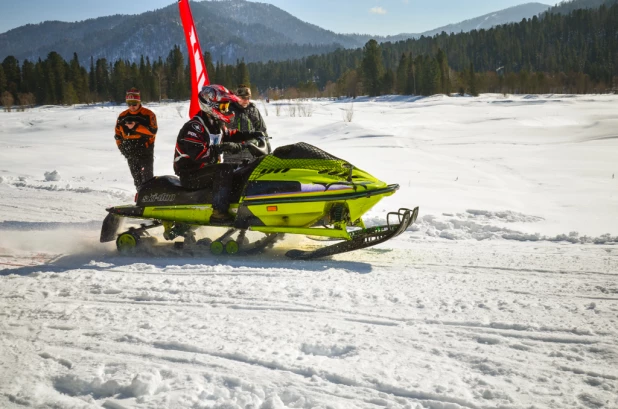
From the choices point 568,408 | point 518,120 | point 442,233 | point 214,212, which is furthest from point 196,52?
point 518,120

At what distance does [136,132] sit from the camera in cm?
640

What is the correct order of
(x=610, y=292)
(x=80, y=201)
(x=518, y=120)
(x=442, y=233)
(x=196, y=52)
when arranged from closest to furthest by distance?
(x=610, y=292) → (x=442, y=233) → (x=80, y=201) → (x=196, y=52) → (x=518, y=120)

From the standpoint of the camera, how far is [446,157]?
36.9 ft

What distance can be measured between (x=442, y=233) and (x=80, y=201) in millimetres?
5518

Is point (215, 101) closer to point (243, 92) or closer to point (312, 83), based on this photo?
point (243, 92)

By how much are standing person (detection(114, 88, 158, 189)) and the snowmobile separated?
119 cm

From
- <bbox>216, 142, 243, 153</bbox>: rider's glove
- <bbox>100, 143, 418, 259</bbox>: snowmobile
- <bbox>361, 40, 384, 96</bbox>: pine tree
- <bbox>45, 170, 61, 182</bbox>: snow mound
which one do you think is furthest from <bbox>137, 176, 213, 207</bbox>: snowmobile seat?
<bbox>361, 40, 384, 96</bbox>: pine tree

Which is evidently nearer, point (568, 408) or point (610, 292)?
point (568, 408)

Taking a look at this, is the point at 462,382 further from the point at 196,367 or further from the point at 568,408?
the point at 196,367

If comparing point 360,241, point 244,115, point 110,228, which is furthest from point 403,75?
point 360,241

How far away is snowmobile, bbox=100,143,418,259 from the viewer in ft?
15.4

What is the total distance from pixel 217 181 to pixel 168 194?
65 cm

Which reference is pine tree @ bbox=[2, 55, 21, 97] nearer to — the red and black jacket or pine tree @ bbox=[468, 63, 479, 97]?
pine tree @ bbox=[468, 63, 479, 97]

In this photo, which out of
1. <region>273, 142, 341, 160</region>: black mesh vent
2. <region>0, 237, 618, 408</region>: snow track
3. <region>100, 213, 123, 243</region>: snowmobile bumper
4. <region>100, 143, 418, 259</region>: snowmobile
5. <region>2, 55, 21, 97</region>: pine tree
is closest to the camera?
<region>0, 237, 618, 408</region>: snow track
